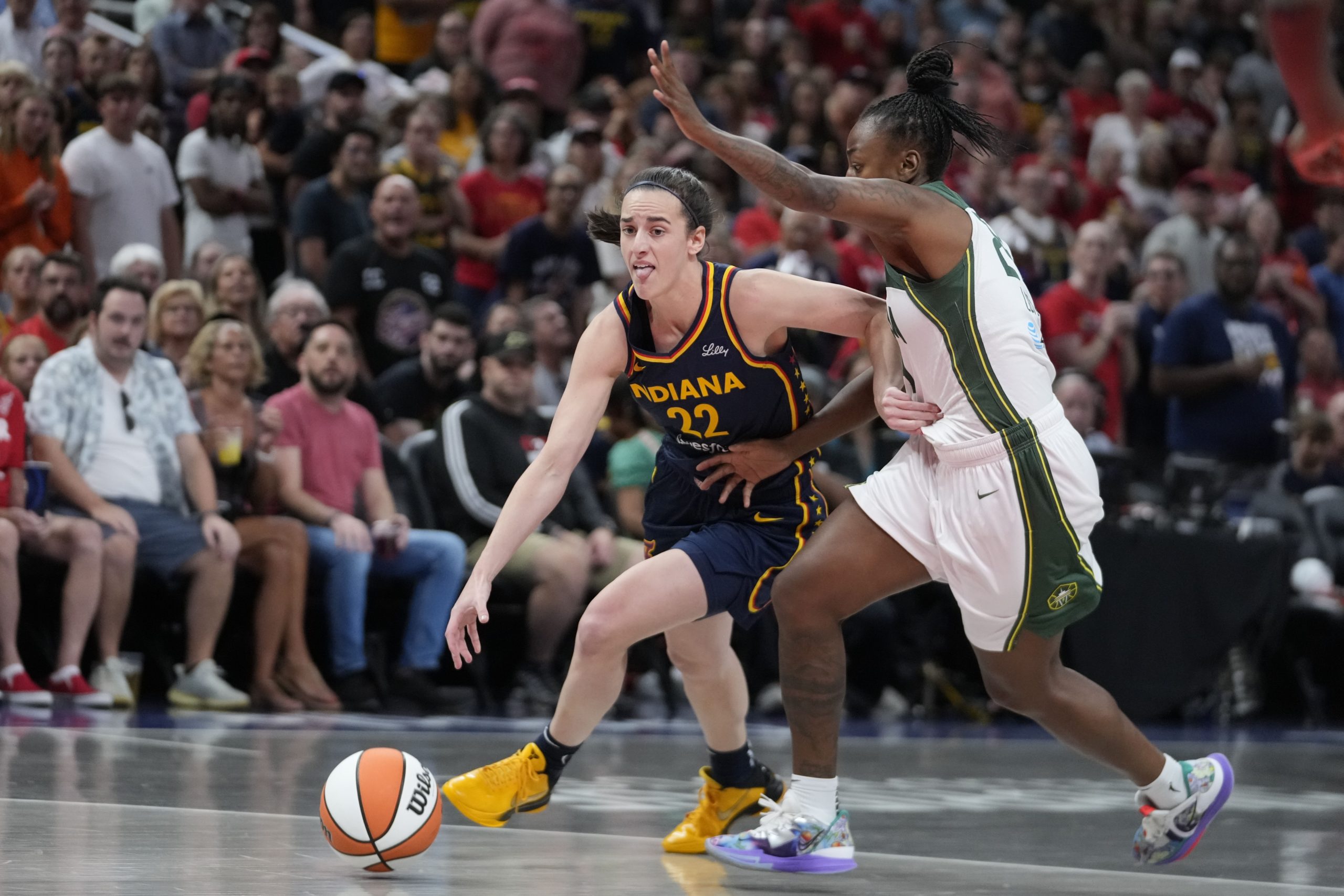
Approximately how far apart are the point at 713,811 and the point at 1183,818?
132 centimetres

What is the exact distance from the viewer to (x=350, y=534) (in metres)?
8.79

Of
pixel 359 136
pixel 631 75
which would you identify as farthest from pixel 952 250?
pixel 631 75

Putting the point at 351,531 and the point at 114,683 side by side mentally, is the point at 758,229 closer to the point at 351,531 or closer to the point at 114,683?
the point at 351,531

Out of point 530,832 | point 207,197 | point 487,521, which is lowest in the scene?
point 530,832

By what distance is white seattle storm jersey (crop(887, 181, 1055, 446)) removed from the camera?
15.4 feet

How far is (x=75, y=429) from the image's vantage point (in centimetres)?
836

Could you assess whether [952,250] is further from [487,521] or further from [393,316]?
[393,316]

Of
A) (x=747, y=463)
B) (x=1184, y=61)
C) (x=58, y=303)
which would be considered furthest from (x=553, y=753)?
(x=1184, y=61)

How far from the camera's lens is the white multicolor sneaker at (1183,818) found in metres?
4.92

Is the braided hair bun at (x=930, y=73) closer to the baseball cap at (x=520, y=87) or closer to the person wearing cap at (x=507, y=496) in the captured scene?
the person wearing cap at (x=507, y=496)

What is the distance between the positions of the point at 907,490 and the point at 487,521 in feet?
15.4

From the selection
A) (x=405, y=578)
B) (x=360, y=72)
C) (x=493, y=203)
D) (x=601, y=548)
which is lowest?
(x=405, y=578)

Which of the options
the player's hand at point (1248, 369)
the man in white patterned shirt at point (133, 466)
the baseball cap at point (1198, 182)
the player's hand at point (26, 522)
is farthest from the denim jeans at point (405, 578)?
the baseball cap at point (1198, 182)

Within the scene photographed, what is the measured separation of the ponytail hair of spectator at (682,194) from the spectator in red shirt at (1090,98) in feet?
37.1
